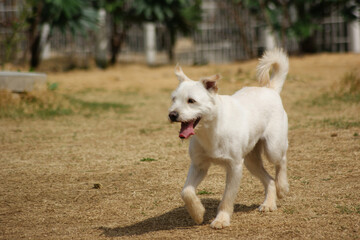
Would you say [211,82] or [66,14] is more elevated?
[66,14]

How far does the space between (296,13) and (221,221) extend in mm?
16754

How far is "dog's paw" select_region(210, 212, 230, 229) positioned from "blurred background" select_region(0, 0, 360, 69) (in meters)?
14.6

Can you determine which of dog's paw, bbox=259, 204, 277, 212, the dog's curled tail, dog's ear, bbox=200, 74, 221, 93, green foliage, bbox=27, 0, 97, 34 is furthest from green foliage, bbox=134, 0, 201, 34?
Answer: dog's ear, bbox=200, 74, 221, 93

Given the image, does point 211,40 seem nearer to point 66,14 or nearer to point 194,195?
point 66,14

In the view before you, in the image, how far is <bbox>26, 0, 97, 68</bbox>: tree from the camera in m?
18.4

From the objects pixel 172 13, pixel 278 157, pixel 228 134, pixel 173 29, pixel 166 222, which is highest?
pixel 172 13

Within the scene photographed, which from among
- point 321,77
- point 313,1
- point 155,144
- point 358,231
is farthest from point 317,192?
point 313,1

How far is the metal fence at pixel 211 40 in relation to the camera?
818 inches

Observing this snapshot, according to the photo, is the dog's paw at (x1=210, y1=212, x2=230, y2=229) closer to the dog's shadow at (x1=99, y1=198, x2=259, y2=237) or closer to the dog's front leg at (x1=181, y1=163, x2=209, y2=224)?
the dog's front leg at (x1=181, y1=163, x2=209, y2=224)

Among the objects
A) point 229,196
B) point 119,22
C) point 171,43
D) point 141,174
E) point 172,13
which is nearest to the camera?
point 229,196

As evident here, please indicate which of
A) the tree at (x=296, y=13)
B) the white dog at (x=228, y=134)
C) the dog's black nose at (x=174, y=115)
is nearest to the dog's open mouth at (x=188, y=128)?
the white dog at (x=228, y=134)

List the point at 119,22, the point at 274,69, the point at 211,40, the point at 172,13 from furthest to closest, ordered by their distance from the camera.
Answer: the point at 211,40 → the point at 172,13 → the point at 119,22 → the point at 274,69

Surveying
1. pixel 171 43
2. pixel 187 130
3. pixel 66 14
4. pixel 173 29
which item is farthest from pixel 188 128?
pixel 171 43

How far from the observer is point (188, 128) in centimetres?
449
